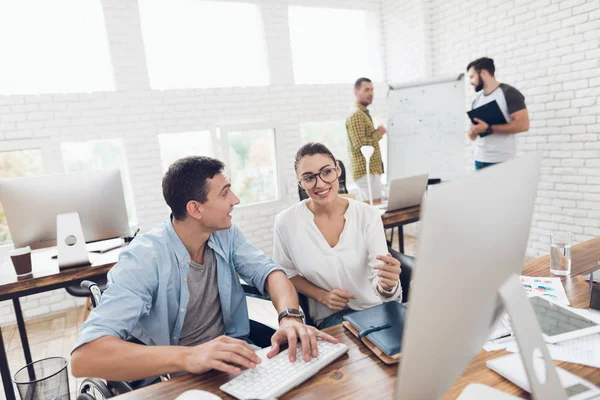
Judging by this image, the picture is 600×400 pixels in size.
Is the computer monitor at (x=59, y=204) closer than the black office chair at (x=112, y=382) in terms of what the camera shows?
No

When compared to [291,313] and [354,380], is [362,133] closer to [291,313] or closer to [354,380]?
[291,313]

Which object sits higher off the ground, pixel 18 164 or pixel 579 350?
pixel 18 164

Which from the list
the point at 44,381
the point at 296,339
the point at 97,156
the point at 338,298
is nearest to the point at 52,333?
the point at 44,381

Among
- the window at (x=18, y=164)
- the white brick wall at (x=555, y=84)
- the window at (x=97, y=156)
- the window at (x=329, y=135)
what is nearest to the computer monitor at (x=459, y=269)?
the white brick wall at (x=555, y=84)

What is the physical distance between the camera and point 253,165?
14.1 ft

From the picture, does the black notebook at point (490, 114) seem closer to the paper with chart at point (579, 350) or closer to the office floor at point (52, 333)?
the office floor at point (52, 333)

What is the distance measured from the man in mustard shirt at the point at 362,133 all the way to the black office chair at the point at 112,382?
93.2 inches

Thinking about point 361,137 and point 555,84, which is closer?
point 555,84

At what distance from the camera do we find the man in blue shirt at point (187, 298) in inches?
38.1

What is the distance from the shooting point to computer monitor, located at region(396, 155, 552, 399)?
1.47 feet

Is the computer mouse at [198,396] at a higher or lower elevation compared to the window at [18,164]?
lower

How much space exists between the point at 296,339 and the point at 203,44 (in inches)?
148

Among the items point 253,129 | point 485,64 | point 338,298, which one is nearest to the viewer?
point 338,298

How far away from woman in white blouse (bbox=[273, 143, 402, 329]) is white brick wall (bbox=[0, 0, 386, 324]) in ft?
8.27
